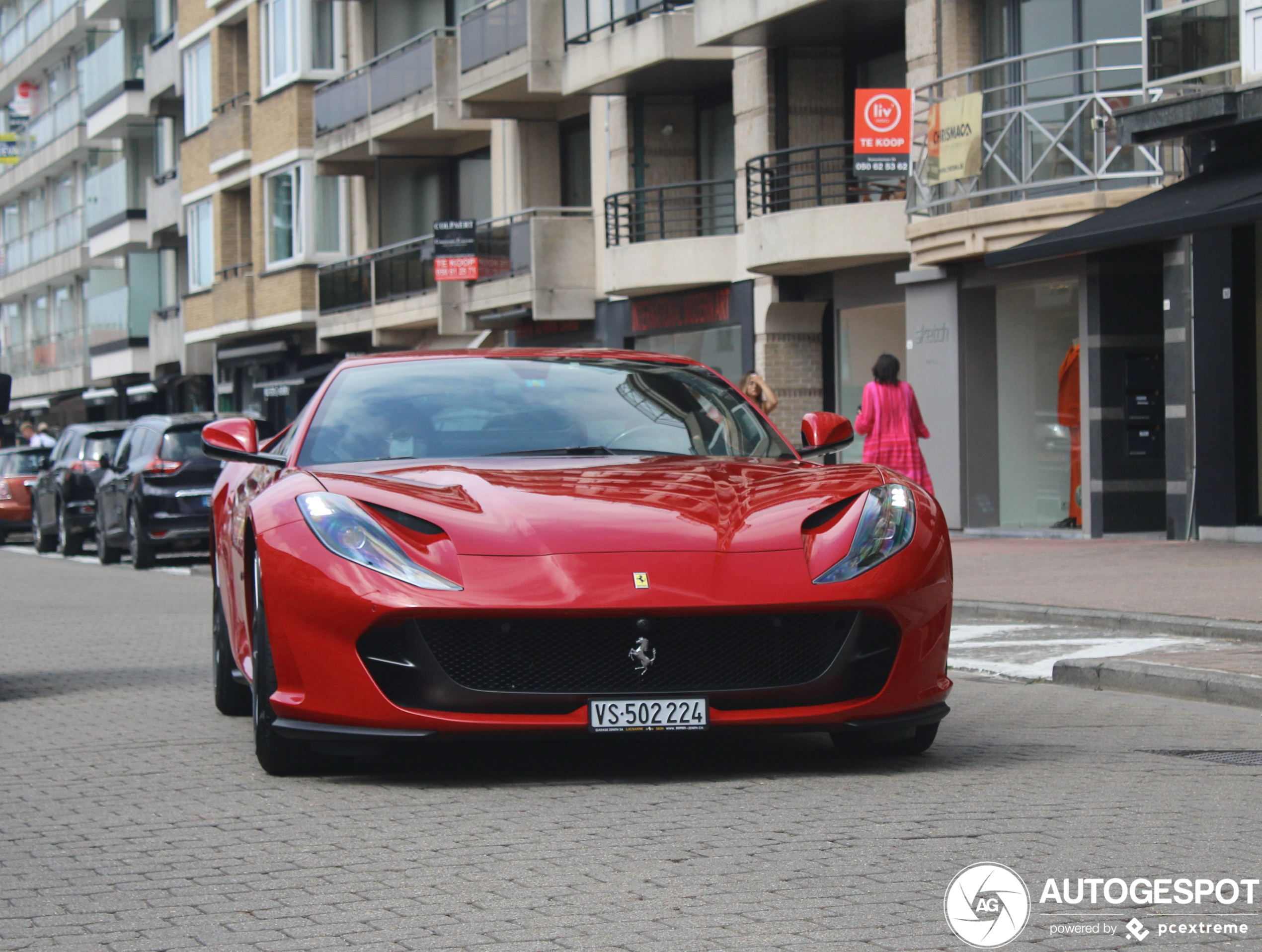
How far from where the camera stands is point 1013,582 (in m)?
14.8

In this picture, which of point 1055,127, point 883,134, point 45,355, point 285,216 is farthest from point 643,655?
point 45,355

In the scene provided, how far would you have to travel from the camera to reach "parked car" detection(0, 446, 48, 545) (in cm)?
3122

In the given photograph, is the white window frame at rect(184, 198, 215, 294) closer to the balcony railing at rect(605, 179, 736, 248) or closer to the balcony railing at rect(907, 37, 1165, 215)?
the balcony railing at rect(605, 179, 736, 248)

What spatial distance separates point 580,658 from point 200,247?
45282 millimetres

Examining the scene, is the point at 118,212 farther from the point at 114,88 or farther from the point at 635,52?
the point at 635,52

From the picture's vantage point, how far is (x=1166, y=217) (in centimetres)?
1678

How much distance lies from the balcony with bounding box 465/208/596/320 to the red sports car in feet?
82.5

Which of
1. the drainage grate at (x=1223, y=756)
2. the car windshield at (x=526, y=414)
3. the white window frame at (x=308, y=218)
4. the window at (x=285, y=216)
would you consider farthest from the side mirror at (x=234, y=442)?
the window at (x=285, y=216)

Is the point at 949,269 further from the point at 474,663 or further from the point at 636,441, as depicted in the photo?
the point at 474,663

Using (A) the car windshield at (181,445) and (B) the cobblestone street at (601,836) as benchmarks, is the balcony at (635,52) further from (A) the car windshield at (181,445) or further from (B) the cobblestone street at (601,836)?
(B) the cobblestone street at (601,836)

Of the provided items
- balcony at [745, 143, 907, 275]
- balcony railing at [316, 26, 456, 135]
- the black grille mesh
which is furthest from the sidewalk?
balcony railing at [316, 26, 456, 135]

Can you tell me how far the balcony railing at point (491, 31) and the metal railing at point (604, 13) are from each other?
1.03 m

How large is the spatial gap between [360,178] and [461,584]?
122 ft

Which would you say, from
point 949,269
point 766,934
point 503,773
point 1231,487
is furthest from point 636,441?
point 949,269
